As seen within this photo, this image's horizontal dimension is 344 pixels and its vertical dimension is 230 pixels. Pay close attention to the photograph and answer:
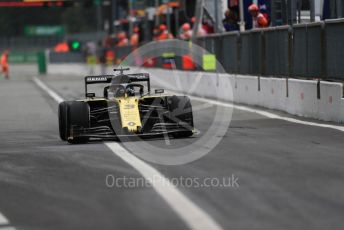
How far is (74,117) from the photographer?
13977 millimetres

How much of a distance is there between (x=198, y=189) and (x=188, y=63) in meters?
25.6

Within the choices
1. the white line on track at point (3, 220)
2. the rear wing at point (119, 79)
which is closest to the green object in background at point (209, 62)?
the rear wing at point (119, 79)

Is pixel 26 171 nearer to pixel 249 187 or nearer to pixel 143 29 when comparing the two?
pixel 249 187

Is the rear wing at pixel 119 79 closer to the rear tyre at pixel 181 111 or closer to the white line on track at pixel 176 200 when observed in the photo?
the rear tyre at pixel 181 111

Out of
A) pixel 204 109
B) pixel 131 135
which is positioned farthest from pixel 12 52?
pixel 131 135

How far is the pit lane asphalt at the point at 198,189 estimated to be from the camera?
745 cm

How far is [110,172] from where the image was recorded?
10.4m

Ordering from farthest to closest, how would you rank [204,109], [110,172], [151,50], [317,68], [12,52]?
[12,52], [151,50], [204,109], [317,68], [110,172]

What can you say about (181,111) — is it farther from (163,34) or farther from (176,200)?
(163,34)

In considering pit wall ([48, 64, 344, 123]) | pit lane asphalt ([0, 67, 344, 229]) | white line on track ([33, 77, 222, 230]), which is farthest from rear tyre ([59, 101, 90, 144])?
pit wall ([48, 64, 344, 123])

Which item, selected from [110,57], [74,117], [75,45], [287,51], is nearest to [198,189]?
[74,117]

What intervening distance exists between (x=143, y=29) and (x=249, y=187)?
176 ft

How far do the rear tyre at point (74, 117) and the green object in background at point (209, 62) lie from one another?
15.6 meters

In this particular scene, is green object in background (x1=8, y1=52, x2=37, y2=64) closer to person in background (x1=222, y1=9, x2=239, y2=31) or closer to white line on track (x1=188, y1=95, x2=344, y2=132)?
person in background (x1=222, y1=9, x2=239, y2=31)
